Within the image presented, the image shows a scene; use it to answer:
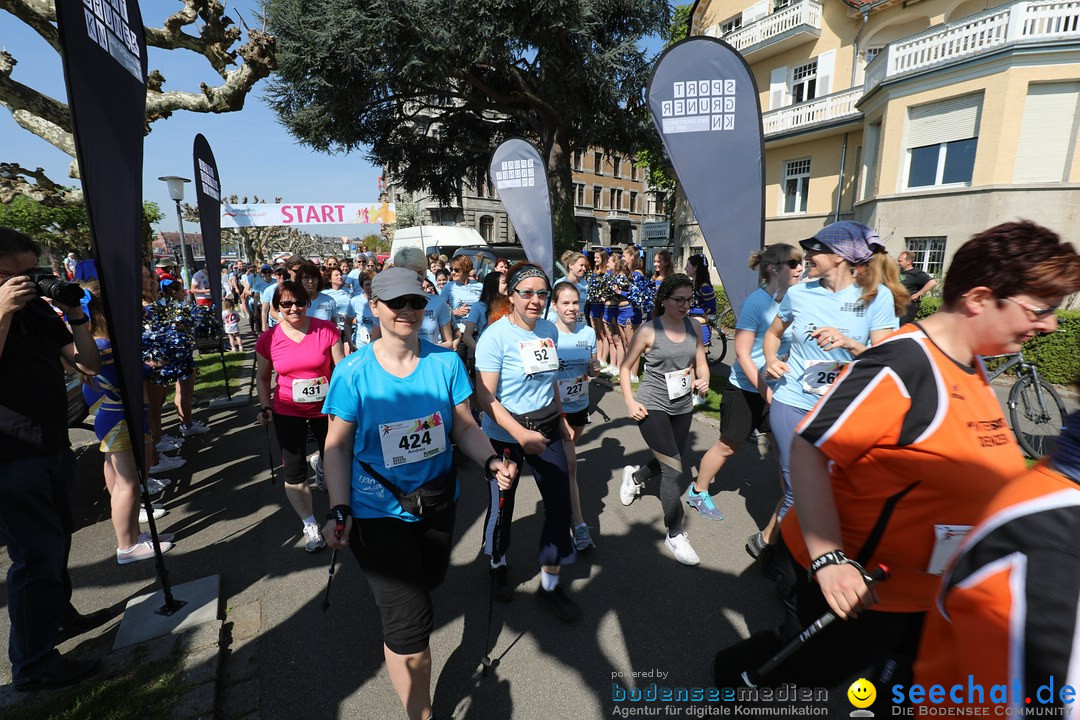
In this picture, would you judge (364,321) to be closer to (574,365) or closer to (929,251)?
(574,365)

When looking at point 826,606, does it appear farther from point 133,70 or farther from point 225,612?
point 133,70

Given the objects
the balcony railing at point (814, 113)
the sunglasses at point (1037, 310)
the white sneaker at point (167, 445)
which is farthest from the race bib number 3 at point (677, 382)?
the balcony railing at point (814, 113)

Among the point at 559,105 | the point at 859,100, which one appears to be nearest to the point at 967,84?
the point at 859,100

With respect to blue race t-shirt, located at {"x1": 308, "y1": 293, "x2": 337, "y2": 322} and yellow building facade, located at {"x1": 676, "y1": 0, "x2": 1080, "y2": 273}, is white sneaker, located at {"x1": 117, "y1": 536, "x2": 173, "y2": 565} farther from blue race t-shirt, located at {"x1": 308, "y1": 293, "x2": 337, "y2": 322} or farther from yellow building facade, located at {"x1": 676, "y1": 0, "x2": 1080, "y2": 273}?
yellow building facade, located at {"x1": 676, "y1": 0, "x2": 1080, "y2": 273}

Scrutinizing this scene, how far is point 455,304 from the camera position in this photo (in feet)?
23.6

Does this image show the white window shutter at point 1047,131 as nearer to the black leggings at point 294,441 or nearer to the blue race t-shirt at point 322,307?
the blue race t-shirt at point 322,307

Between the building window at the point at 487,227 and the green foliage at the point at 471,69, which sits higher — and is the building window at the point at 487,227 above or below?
below

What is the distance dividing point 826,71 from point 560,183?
12.0 meters

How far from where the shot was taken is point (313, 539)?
3740mm

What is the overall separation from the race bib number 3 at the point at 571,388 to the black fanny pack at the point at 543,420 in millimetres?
460

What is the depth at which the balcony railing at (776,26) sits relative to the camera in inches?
780

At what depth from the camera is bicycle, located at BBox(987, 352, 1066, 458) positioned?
5121 millimetres

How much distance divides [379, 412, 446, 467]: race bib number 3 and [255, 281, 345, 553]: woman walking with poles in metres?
1.75

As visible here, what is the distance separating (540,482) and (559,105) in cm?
1738
